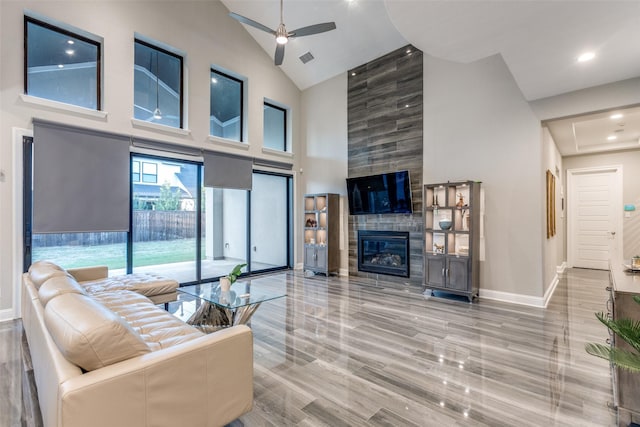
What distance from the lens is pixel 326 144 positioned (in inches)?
273

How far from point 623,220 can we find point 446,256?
4.91 m

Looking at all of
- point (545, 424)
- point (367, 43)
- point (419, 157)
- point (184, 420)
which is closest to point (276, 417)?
point (184, 420)

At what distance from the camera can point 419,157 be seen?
5480 millimetres

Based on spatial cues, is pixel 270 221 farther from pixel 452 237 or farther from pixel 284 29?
pixel 284 29

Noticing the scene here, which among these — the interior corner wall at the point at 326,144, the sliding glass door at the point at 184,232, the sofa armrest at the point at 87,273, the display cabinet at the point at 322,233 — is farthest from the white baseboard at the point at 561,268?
the sofa armrest at the point at 87,273

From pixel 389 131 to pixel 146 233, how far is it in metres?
4.70

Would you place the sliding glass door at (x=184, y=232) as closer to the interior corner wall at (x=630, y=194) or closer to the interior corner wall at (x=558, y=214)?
the interior corner wall at (x=558, y=214)

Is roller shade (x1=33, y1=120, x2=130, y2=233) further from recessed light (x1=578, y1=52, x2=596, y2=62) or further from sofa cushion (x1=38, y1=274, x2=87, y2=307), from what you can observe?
recessed light (x1=578, y1=52, x2=596, y2=62)

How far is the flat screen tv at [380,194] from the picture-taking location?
219 inches

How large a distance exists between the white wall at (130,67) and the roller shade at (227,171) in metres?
0.19

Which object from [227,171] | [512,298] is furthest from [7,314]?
[512,298]

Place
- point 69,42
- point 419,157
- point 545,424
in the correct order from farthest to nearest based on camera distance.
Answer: point 419,157 → point 69,42 → point 545,424

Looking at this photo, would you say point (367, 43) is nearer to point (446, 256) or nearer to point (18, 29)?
point (446, 256)

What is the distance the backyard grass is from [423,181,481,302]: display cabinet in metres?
4.20
